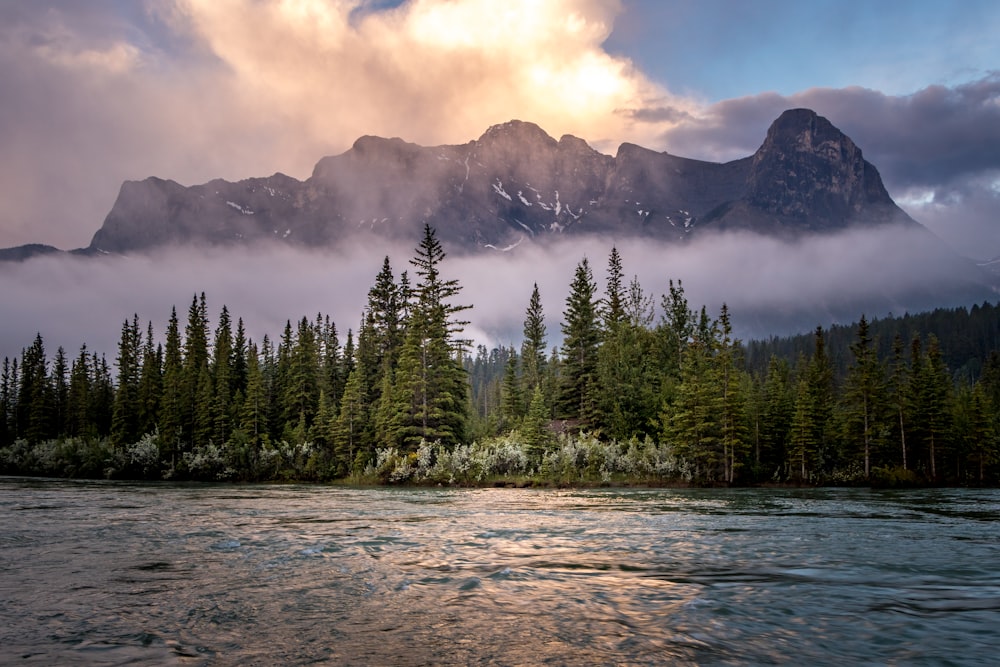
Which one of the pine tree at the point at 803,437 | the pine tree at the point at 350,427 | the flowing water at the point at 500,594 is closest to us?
the flowing water at the point at 500,594

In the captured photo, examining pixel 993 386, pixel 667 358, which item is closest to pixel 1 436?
pixel 667 358

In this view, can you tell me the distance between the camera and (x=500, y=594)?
12.3 m

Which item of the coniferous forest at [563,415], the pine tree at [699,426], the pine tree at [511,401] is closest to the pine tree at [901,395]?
the coniferous forest at [563,415]

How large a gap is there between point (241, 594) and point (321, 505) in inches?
1039

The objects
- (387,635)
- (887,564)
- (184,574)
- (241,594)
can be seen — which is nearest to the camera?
(387,635)

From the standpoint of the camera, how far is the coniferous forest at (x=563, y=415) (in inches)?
2793

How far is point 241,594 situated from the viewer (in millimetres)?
12219

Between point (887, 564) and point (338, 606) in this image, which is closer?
point (338, 606)

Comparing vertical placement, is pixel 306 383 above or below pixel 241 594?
above

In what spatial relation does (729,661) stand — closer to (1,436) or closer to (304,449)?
(304,449)

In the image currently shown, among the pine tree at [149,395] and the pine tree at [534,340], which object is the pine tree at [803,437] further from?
the pine tree at [149,395]

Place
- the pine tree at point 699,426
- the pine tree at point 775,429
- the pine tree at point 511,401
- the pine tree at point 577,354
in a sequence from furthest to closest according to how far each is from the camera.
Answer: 1. the pine tree at point 511,401
2. the pine tree at point 577,354
3. the pine tree at point 775,429
4. the pine tree at point 699,426

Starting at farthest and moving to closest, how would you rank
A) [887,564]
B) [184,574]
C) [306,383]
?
[306,383] < [887,564] < [184,574]

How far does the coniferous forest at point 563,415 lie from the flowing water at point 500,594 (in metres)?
46.5
